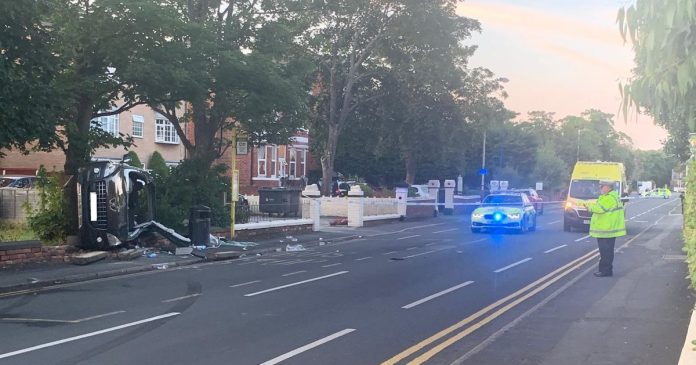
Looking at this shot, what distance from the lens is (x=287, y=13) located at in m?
25.0

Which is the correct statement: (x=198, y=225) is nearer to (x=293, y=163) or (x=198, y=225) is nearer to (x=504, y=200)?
(x=504, y=200)

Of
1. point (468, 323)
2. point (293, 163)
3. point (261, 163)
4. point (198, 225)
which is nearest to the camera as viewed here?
point (468, 323)

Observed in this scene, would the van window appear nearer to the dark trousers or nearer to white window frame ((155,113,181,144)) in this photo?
the dark trousers

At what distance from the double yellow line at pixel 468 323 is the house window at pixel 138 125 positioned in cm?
3192

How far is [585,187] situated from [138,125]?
26.6 meters

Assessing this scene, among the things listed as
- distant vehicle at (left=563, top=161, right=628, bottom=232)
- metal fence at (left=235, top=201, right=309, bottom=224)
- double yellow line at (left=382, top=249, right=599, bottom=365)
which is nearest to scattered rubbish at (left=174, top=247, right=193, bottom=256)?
metal fence at (left=235, top=201, right=309, bottom=224)

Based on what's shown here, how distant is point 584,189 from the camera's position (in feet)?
90.3

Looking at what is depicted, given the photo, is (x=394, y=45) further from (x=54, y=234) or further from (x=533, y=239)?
(x=54, y=234)

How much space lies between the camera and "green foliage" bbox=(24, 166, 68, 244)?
1717 cm

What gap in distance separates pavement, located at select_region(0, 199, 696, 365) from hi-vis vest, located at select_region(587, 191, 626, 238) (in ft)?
3.15

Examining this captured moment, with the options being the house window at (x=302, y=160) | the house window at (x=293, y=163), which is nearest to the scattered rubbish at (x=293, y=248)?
the house window at (x=293, y=163)

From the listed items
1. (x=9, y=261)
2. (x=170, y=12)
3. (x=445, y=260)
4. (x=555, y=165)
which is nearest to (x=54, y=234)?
(x=9, y=261)

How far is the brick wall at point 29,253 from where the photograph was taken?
14.4 metres

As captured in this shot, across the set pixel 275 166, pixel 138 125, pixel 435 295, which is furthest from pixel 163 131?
pixel 435 295
